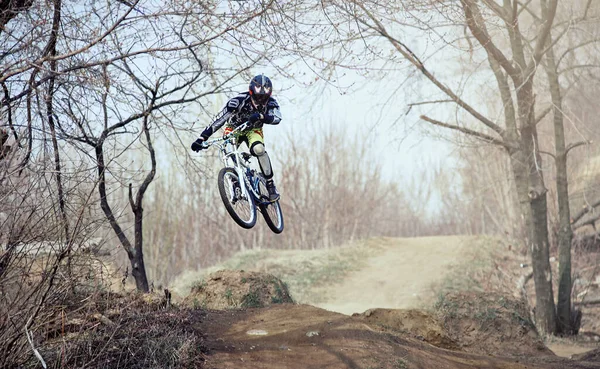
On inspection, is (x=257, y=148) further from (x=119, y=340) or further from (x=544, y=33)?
(x=544, y=33)

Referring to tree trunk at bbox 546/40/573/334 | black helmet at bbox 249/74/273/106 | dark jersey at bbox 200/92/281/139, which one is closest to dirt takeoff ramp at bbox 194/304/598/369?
dark jersey at bbox 200/92/281/139

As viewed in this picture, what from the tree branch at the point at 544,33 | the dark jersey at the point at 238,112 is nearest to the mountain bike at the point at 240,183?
the dark jersey at the point at 238,112

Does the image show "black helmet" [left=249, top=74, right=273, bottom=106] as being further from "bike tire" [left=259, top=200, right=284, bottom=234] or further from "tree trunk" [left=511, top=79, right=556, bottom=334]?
"tree trunk" [left=511, top=79, right=556, bottom=334]

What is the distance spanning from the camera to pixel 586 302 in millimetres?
18062

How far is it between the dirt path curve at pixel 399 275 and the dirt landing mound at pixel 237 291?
7.81 m

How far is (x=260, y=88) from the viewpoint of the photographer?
5703 millimetres

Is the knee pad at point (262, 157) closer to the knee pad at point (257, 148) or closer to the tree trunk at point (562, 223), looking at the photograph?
the knee pad at point (257, 148)

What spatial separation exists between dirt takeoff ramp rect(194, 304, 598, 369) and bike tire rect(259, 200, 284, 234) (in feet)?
5.01

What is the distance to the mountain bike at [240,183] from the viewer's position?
6.02 metres

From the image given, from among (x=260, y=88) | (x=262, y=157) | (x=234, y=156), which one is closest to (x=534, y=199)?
(x=262, y=157)

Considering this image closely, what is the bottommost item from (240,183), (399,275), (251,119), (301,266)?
(399,275)

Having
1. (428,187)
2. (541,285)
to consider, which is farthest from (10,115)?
(428,187)

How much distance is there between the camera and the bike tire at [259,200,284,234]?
6.12 metres

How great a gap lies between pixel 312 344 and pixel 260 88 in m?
3.11
